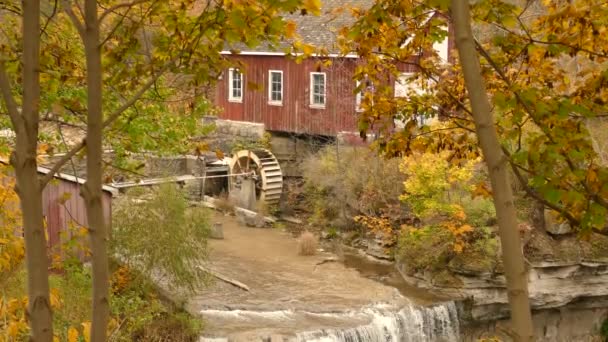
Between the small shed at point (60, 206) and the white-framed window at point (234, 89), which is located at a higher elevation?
the white-framed window at point (234, 89)

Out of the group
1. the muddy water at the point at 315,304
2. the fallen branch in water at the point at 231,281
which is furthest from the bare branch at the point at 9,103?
the fallen branch in water at the point at 231,281

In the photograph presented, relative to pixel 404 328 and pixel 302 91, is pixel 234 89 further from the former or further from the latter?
pixel 404 328

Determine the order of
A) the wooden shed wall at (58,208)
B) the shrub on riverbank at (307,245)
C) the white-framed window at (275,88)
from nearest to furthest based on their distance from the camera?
1. the wooden shed wall at (58,208)
2. the shrub on riverbank at (307,245)
3. the white-framed window at (275,88)

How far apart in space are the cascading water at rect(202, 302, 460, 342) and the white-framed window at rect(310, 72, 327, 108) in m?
10.0

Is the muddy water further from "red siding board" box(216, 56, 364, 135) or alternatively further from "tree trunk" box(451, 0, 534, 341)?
"tree trunk" box(451, 0, 534, 341)

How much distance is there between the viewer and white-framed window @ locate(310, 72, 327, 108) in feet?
76.9

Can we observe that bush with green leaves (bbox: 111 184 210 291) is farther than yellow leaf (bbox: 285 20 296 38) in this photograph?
Yes

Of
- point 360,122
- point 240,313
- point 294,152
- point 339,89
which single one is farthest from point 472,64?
point 294,152

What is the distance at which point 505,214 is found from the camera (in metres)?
2.64

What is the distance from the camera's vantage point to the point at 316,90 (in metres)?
23.7

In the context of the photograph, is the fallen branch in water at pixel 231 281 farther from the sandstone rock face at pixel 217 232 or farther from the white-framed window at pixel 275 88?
the white-framed window at pixel 275 88

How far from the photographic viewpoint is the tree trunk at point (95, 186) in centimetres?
281

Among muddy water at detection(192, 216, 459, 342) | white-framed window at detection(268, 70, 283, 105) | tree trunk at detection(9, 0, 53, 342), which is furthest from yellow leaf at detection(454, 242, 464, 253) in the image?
tree trunk at detection(9, 0, 53, 342)

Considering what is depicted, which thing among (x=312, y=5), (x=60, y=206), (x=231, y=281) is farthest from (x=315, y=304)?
(x=312, y=5)
